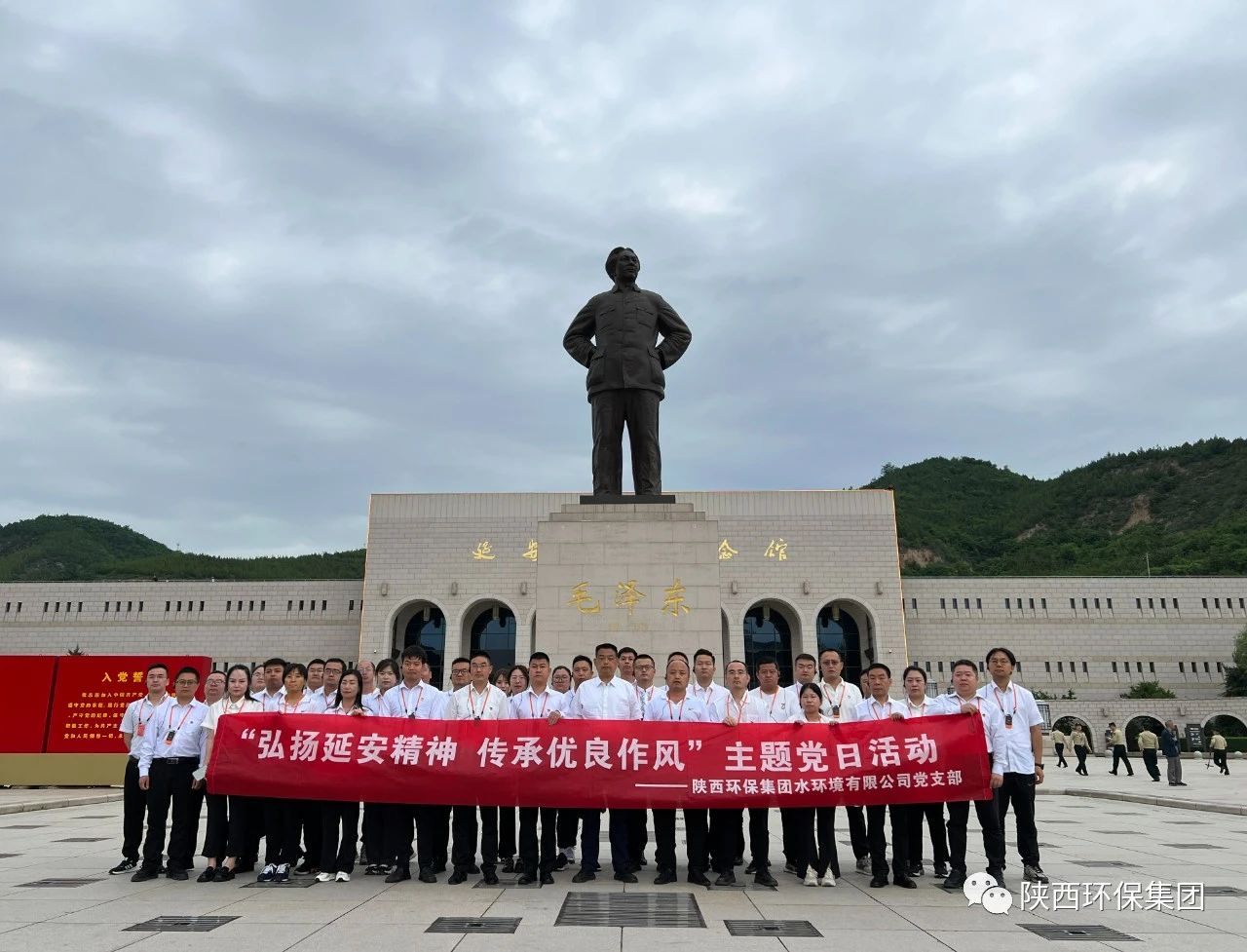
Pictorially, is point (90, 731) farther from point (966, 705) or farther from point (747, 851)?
point (966, 705)

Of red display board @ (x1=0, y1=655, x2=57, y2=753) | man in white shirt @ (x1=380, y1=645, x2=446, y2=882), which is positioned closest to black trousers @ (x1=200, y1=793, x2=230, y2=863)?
man in white shirt @ (x1=380, y1=645, x2=446, y2=882)

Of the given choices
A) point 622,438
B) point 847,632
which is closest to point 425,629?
point 847,632

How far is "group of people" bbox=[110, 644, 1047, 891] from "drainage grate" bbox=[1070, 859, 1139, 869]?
1035mm

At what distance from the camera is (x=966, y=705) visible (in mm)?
5688

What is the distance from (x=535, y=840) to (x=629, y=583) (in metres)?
4.44

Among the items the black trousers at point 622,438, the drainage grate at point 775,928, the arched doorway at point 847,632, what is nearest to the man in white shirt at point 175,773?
the drainage grate at point 775,928

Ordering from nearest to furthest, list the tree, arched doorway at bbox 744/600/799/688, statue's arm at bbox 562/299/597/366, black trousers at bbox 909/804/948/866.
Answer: black trousers at bbox 909/804/948/866 < statue's arm at bbox 562/299/597/366 < the tree < arched doorway at bbox 744/600/799/688

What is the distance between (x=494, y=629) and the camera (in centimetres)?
4450

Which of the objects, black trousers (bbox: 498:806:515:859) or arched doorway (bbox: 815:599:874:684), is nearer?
black trousers (bbox: 498:806:515:859)

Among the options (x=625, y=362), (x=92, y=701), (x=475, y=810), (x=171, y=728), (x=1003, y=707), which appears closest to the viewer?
(x=1003, y=707)

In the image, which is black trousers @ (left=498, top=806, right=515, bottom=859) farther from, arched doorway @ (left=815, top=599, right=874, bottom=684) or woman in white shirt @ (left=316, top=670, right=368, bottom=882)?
arched doorway @ (left=815, top=599, right=874, bottom=684)

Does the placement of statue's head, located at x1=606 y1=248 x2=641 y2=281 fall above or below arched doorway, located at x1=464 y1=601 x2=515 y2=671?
above

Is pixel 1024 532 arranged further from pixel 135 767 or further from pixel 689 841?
pixel 135 767

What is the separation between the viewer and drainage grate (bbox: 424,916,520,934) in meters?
4.09
